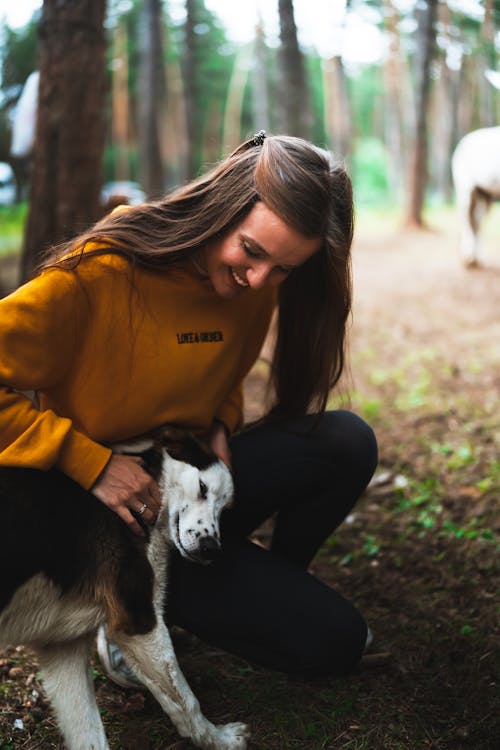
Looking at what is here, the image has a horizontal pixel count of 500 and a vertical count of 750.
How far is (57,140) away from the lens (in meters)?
4.12

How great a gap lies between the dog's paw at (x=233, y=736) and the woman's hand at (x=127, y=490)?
664mm

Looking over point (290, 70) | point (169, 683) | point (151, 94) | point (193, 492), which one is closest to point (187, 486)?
point (193, 492)

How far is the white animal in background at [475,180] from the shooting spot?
26.5 feet

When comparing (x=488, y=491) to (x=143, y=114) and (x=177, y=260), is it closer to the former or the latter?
(x=177, y=260)

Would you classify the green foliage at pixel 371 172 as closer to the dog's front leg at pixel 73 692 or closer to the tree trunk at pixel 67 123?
the tree trunk at pixel 67 123

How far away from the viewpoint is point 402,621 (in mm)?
2838

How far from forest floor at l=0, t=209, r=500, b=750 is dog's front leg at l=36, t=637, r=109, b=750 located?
1.4 inches

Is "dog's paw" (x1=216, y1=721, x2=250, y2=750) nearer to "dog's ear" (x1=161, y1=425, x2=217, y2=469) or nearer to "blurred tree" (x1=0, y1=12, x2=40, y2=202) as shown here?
"dog's ear" (x1=161, y1=425, x2=217, y2=469)

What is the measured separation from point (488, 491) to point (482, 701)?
1.56 metres

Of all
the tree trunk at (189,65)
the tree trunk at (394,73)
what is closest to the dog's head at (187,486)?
the tree trunk at (189,65)

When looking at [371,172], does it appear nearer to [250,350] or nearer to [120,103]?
[120,103]

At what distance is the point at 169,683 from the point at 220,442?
0.84 m

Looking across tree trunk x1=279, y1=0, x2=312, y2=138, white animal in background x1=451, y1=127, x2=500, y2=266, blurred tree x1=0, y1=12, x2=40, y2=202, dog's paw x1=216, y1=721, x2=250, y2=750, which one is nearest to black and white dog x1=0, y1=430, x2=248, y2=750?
dog's paw x1=216, y1=721, x2=250, y2=750

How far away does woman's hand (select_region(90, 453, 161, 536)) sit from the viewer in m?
2.11
